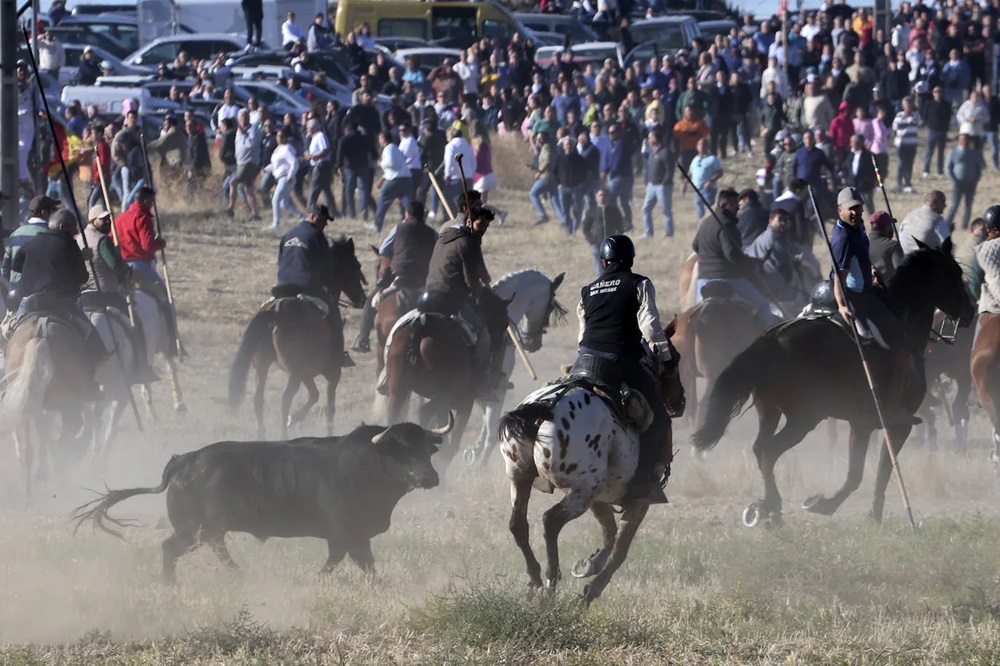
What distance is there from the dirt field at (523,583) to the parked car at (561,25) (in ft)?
87.2

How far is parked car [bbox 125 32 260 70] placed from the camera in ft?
129

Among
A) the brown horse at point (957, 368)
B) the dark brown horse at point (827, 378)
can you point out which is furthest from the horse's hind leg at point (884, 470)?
the brown horse at point (957, 368)

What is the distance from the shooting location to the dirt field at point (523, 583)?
8102 mm

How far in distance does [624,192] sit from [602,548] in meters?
19.5

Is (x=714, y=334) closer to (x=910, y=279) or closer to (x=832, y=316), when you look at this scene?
(x=832, y=316)

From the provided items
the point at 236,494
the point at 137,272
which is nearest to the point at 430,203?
the point at 137,272

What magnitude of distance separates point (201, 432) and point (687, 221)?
1570cm

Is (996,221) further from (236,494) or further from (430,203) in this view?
(430,203)

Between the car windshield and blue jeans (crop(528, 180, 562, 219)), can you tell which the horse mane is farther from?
the car windshield

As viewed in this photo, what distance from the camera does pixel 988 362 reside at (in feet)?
46.2

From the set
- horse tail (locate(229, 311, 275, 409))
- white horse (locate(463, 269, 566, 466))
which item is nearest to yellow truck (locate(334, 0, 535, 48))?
horse tail (locate(229, 311, 275, 409))

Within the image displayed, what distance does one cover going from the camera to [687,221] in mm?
30938

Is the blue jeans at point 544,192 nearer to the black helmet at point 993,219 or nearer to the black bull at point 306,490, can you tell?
the black helmet at point 993,219

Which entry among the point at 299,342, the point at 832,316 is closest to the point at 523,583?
the point at 832,316
